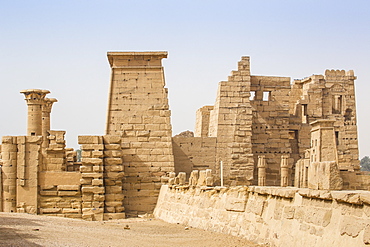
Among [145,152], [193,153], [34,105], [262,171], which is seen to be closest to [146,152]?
[145,152]

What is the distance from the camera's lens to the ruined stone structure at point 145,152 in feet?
62.3

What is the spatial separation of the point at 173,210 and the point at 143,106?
220 inches

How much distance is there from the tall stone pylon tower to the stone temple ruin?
1.3 inches

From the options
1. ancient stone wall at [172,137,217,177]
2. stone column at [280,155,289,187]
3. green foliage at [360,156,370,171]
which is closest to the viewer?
ancient stone wall at [172,137,217,177]

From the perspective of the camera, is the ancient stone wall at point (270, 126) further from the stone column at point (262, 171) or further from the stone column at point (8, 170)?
the stone column at point (8, 170)

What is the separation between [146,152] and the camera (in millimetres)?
20375

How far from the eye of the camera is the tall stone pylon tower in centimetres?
2006

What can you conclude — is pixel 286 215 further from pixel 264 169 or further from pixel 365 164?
pixel 365 164

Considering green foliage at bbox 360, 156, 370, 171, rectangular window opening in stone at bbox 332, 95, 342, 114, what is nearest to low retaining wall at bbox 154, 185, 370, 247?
rectangular window opening in stone at bbox 332, 95, 342, 114

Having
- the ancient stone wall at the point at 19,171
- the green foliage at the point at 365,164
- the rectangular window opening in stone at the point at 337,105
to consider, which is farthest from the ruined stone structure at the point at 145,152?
the green foliage at the point at 365,164

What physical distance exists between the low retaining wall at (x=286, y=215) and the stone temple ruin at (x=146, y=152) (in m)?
1.84

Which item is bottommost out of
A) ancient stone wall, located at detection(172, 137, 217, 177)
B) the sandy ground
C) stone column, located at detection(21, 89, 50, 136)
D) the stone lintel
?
the sandy ground

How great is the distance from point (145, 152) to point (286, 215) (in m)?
12.1

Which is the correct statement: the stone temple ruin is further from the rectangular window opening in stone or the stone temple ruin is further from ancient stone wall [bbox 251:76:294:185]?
the rectangular window opening in stone
